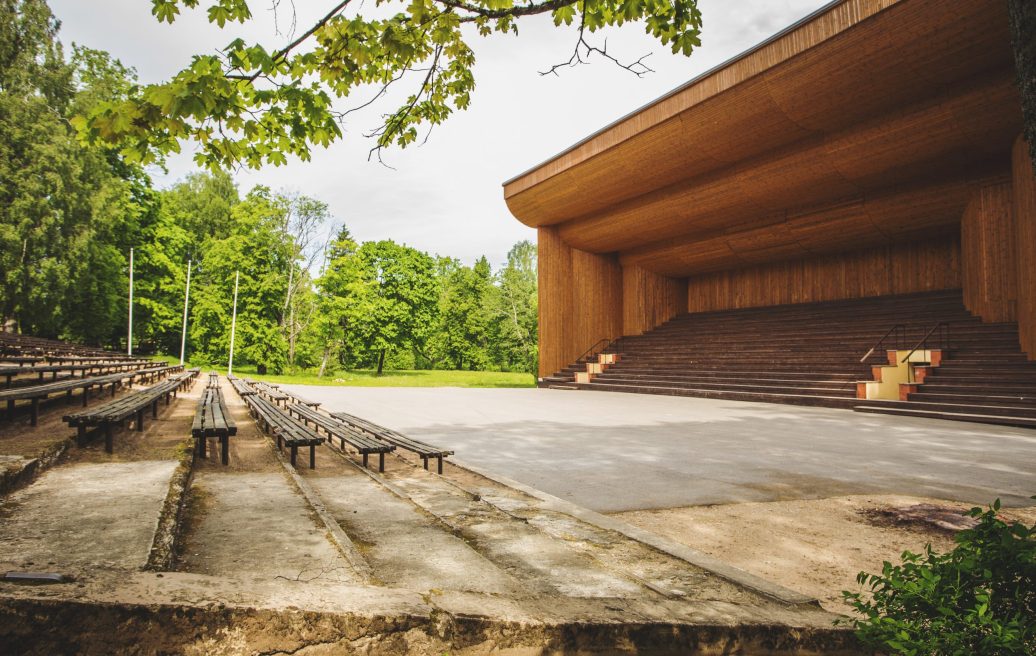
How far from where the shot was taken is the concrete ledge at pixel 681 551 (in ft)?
7.76

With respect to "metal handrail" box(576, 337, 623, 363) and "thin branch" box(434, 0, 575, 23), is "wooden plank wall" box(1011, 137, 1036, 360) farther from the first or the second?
"metal handrail" box(576, 337, 623, 363)

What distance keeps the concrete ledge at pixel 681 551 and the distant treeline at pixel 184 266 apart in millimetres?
20404

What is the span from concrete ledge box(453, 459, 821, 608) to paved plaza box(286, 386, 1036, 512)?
30 cm

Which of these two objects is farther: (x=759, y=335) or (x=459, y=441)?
(x=759, y=335)

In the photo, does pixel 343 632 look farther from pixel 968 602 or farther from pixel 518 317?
pixel 518 317

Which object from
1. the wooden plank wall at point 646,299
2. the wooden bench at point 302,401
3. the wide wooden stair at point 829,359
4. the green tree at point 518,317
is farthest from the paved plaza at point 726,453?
the green tree at point 518,317

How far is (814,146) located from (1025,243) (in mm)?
4976

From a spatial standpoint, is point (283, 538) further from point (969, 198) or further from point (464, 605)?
point (969, 198)

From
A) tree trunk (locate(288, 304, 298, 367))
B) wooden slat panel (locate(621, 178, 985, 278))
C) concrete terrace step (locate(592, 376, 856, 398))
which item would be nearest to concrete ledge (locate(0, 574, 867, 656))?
concrete terrace step (locate(592, 376, 856, 398))

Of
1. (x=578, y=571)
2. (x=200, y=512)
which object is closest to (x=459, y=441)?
(x=200, y=512)

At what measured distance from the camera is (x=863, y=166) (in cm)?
1356

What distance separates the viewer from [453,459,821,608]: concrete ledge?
93.1 inches

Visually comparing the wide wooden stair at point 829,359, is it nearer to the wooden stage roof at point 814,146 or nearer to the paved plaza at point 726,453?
the paved plaza at point 726,453

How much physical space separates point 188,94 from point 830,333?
16.9 metres
